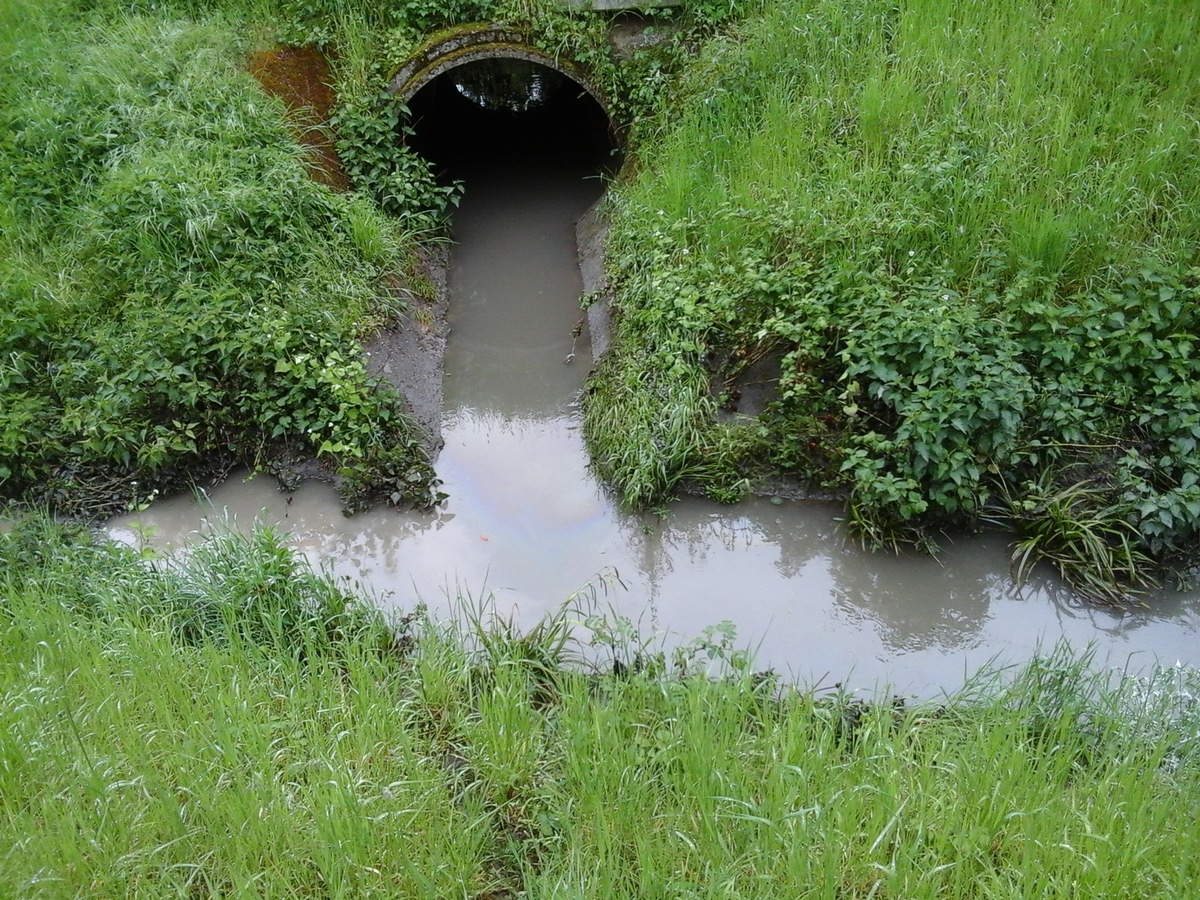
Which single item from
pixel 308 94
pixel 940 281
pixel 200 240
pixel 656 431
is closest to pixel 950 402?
pixel 940 281

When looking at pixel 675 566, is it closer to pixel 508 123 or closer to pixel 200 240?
pixel 200 240

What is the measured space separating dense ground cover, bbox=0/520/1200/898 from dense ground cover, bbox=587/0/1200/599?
1352 millimetres

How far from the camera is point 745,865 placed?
3.29 meters

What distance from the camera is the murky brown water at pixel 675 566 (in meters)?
4.85

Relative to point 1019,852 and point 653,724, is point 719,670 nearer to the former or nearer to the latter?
point 653,724

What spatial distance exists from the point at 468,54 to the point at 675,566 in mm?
5480

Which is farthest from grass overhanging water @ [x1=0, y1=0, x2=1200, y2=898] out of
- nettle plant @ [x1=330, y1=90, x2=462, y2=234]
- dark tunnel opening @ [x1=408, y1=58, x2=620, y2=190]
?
dark tunnel opening @ [x1=408, y1=58, x2=620, y2=190]

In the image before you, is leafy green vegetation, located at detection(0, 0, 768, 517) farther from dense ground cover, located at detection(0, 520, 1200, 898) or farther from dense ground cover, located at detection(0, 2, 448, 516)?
dense ground cover, located at detection(0, 520, 1200, 898)

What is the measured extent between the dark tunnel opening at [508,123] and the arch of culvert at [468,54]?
957mm

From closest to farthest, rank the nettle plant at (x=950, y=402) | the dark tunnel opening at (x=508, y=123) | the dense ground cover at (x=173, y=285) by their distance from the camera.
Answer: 1. the nettle plant at (x=950, y=402)
2. the dense ground cover at (x=173, y=285)
3. the dark tunnel opening at (x=508, y=123)

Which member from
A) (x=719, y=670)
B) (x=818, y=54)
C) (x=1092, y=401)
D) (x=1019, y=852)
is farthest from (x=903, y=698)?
(x=818, y=54)

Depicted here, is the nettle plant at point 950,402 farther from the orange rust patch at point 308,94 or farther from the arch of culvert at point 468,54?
the orange rust patch at point 308,94

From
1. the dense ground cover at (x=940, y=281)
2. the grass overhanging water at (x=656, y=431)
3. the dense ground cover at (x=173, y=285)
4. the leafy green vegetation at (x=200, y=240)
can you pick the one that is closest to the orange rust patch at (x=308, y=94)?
the leafy green vegetation at (x=200, y=240)

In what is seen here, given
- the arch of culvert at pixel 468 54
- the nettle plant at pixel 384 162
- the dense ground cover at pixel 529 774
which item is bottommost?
the dense ground cover at pixel 529 774
